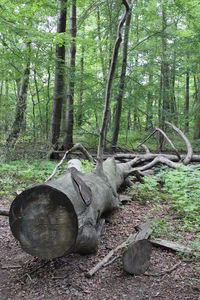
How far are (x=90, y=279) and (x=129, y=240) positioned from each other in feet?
3.23

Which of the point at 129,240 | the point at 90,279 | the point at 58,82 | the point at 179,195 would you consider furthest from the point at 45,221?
the point at 58,82

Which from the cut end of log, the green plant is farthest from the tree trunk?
the green plant

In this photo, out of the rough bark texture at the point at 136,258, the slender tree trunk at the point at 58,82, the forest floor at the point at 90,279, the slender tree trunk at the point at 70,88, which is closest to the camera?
the forest floor at the point at 90,279

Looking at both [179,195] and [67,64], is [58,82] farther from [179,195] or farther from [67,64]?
[179,195]

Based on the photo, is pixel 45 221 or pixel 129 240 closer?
pixel 45 221

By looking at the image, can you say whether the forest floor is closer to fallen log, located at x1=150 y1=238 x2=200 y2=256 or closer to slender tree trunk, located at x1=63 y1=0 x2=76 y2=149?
fallen log, located at x1=150 y1=238 x2=200 y2=256

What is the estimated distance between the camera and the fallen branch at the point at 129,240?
2.75 meters

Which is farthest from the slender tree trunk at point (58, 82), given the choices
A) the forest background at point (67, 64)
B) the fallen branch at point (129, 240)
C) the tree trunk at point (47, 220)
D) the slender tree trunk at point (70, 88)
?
the tree trunk at point (47, 220)

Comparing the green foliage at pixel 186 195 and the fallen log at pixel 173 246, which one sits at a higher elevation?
the green foliage at pixel 186 195

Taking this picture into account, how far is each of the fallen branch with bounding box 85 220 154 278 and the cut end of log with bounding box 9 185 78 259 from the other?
1.36ft

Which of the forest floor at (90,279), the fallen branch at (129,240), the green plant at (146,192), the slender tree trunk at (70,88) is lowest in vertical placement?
the forest floor at (90,279)

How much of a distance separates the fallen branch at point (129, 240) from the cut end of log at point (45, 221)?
1.36 ft

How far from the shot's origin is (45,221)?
8.52 feet

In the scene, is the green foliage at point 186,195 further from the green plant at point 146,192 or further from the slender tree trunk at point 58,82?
the slender tree trunk at point 58,82
